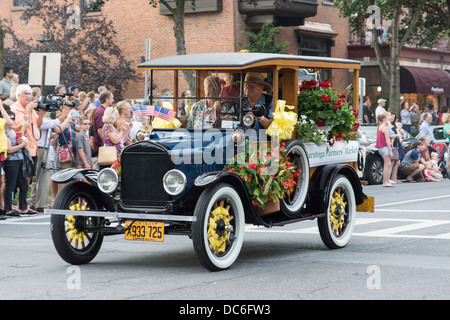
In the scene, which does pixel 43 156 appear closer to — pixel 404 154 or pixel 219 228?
pixel 219 228

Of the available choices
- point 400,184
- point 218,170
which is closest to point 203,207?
point 218,170

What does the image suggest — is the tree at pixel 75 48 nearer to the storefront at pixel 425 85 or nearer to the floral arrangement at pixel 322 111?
the storefront at pixel 425 85

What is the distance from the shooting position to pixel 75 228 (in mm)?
8539

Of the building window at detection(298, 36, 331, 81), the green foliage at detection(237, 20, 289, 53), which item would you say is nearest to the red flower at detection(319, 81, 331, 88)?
the green foliage at detection(237, 20, 289, 53)

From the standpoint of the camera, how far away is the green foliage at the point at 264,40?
30.7 meters

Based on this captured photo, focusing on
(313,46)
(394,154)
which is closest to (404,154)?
(394,154)

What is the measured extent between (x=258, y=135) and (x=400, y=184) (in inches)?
551

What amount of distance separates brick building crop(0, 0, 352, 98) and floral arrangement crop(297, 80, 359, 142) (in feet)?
67.8

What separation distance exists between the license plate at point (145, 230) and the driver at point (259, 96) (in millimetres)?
1773

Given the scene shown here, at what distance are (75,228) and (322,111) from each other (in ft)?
11.0

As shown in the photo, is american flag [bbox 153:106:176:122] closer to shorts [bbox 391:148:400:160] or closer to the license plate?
the license plate

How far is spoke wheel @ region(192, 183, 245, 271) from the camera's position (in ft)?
25.5

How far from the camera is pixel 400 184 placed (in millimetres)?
22250

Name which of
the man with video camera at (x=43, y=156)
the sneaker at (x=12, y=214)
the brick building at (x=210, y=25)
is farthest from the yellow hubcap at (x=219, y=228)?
the brick building at (x=210, y=25)
